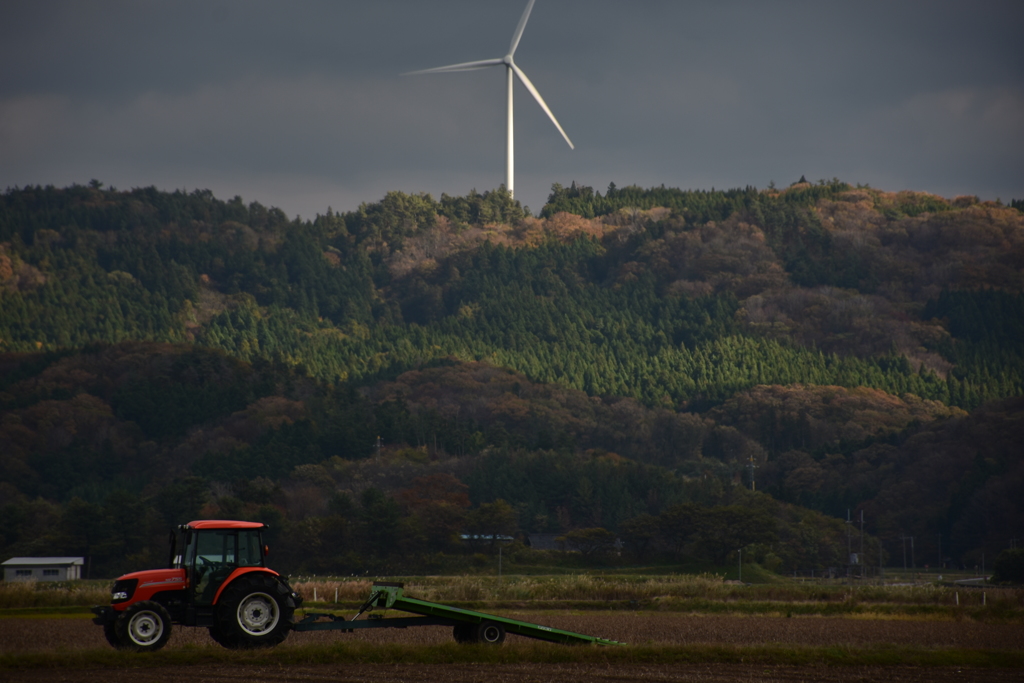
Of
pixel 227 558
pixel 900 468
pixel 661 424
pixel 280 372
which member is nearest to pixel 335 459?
pixel 280 372

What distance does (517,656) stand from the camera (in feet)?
83.6

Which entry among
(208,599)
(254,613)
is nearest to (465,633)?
(254,613)

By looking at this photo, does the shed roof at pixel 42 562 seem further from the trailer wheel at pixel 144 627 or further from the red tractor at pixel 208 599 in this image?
the trailer wheel at pixel 144 627

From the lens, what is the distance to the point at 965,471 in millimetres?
150000

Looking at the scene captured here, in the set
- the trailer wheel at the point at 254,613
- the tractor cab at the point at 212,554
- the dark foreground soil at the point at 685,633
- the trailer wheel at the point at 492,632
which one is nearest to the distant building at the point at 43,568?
the dark foreground soil at the point at 685,633

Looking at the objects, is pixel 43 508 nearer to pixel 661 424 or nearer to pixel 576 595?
pixel 576 595

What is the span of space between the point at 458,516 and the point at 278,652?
297 ft

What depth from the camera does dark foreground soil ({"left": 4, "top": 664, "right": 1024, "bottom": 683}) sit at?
74.6 feet

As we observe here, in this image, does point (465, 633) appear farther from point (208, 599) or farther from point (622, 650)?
point (208, 599)

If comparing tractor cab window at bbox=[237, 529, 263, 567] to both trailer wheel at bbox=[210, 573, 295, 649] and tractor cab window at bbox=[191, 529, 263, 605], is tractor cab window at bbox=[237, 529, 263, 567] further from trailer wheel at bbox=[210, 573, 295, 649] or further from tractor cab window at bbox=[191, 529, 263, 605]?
trailer wheel at bbox=[210, 573, 295, 649]

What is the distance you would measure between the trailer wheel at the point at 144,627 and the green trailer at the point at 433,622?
274cm

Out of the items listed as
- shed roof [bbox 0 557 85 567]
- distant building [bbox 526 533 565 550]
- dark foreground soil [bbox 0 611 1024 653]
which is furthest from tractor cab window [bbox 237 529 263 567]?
distant building [bbox 526 533 565 550]

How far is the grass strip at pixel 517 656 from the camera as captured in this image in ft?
80.3

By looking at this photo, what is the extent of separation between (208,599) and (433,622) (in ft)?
16.2
